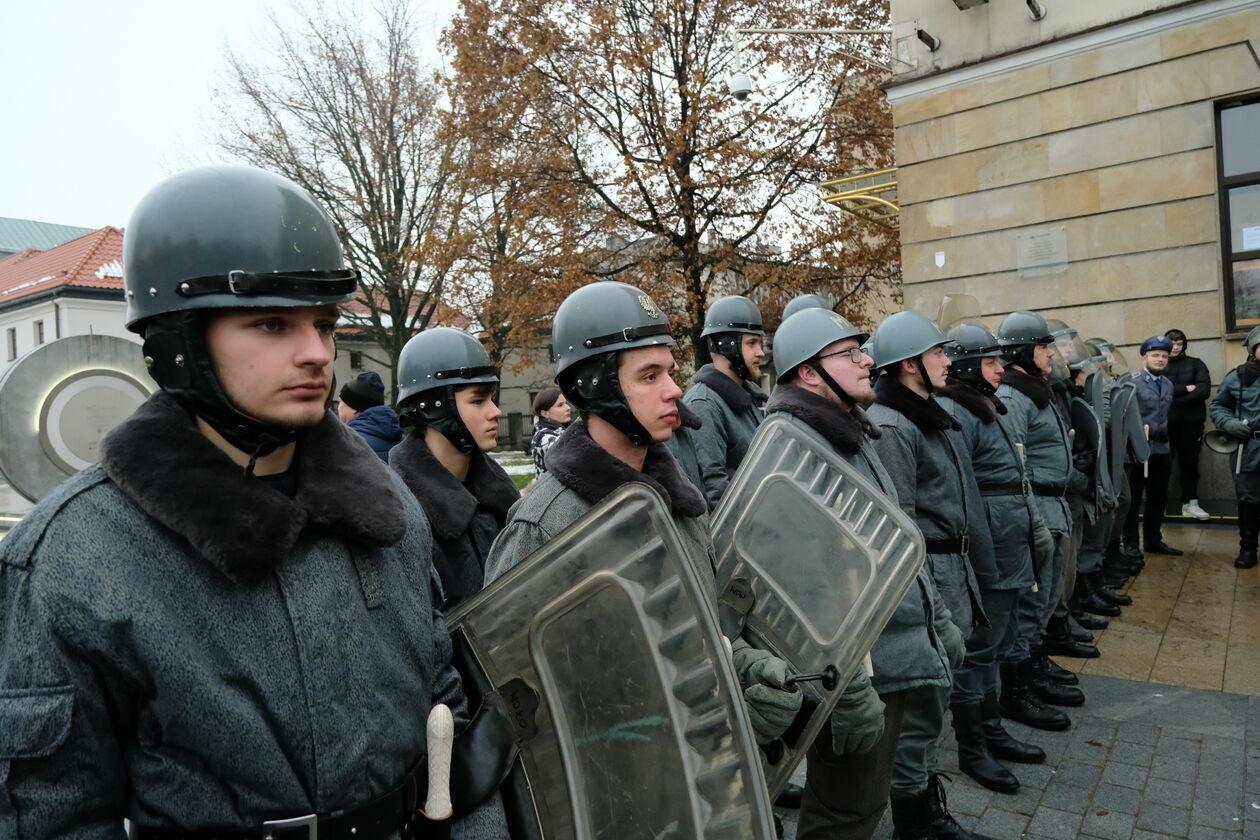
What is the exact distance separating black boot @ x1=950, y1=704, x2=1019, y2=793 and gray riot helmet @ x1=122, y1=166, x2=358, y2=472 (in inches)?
149

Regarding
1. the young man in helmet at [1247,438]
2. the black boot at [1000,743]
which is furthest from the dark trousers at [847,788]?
the young man in helmet at [1247,438]

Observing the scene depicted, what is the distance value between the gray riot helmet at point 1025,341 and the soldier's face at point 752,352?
1671 millimetres

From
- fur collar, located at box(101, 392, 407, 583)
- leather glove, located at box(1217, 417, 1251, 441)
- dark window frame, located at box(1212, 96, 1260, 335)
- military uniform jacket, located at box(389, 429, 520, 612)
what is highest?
dark window frame, located at box(1212, 96, 1260, 335)

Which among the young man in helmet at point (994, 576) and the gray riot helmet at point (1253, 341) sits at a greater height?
the gray riot helmet at point (1253, 341)

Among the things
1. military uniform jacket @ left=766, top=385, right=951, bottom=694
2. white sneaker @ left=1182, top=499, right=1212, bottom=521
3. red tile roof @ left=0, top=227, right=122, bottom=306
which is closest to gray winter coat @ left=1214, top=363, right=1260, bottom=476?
white sneaker @ left=1182, top=499, right=1212, bottom=521

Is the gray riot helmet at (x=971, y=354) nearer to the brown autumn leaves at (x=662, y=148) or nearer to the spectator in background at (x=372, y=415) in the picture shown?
the spectator in background at (x=372, y=415)

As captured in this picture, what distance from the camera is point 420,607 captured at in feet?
5.19

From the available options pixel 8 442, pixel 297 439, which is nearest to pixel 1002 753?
pixel 297 439

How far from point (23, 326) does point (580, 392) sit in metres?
40.7

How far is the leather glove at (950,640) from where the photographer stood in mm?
3240

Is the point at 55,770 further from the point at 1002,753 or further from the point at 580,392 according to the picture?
the point at 1002,753

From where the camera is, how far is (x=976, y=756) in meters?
4.14

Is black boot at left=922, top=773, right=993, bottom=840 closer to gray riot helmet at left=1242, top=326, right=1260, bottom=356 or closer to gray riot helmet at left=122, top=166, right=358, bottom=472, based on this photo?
gray riot helmet at left=122, top=166, right=358, bottom=472

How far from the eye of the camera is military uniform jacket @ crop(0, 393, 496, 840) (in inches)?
46.9
